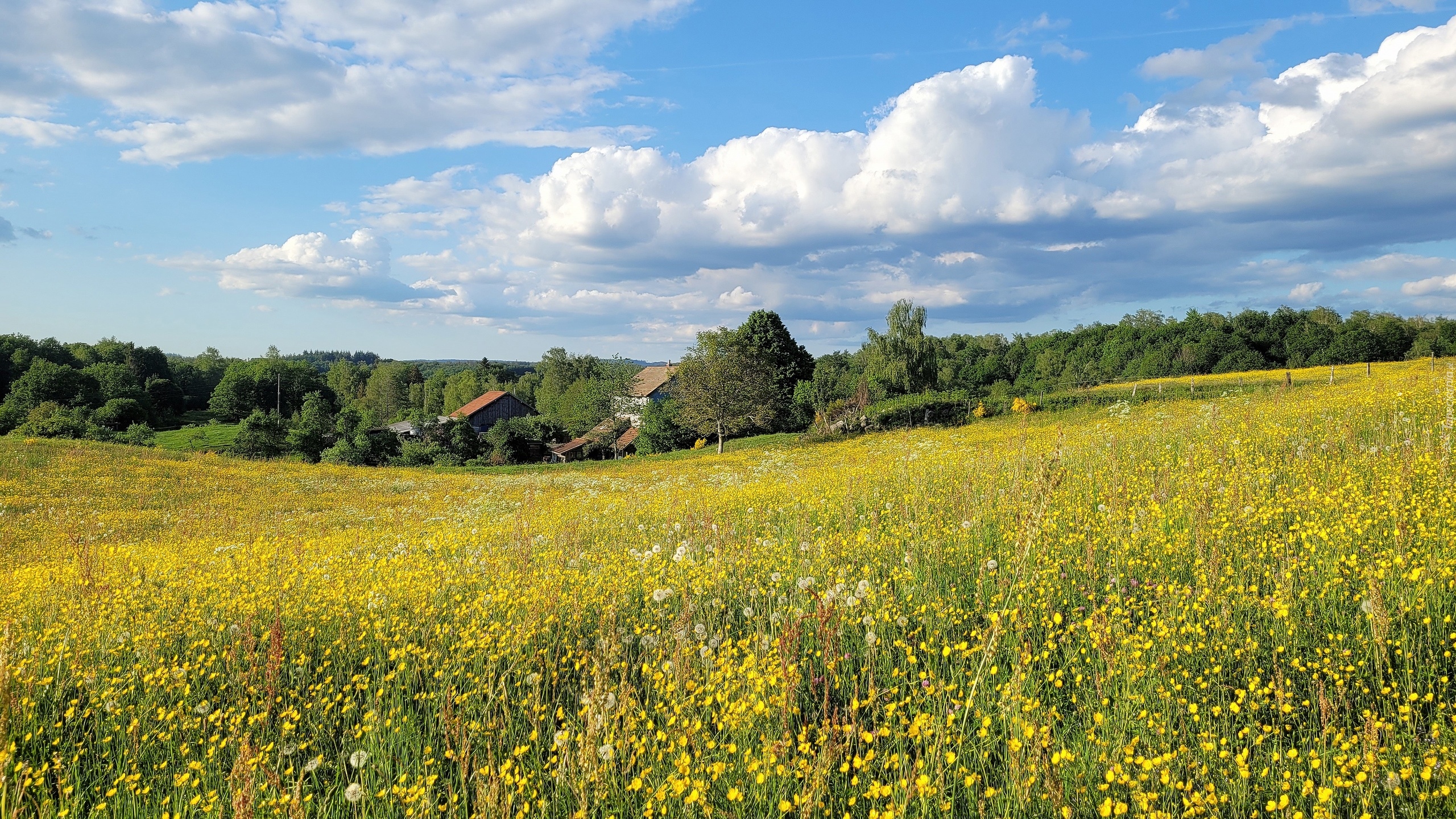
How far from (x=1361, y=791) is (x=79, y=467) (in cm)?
3555

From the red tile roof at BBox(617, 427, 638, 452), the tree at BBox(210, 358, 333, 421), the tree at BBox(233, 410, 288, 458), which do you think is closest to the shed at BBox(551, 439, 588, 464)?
the red tile roof at BBox(617, 427, 638, 452)

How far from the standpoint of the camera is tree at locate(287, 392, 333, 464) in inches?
2375

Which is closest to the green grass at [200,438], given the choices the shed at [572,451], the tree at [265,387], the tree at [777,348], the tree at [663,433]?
the tree at [265,387]

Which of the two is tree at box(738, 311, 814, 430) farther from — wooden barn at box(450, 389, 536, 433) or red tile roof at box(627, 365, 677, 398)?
wooden barn at box(450, 389, 536, 433)

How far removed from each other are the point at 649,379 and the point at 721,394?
159 ft

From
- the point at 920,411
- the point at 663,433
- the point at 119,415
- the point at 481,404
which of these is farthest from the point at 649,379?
the point at 119,415

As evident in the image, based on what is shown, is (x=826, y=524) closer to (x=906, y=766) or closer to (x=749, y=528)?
(x=749, y=528)

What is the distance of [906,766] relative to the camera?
9.87 feet

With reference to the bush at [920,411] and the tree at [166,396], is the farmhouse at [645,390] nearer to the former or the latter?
the bush at [920,411]

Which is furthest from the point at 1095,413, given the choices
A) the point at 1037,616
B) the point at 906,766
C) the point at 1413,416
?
the point at 906,766

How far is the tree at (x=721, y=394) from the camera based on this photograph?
48094mm

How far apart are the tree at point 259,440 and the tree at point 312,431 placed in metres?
0.93

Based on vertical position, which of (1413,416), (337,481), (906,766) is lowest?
(337,481)

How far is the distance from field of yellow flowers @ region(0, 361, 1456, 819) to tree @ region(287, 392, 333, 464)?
55380 millimetres
